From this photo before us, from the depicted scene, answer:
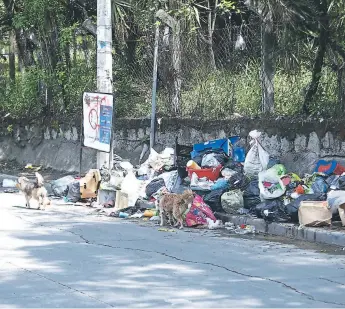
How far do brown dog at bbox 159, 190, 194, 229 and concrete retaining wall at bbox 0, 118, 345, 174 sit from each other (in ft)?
9.70

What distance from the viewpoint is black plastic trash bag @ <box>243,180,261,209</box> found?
12332mm

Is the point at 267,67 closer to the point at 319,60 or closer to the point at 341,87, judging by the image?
the point at 319,60

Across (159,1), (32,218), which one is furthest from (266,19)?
(32,218)

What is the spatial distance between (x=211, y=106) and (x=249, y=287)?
31.8 ft

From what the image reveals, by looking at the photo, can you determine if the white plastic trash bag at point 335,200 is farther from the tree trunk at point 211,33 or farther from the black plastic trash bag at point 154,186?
the tree trunk at point 211,33

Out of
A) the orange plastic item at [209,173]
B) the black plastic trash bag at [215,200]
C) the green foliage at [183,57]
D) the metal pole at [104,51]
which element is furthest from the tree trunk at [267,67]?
the metal pole at [104,51]

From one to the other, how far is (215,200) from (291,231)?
1986 millimetres

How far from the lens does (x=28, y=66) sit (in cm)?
2416

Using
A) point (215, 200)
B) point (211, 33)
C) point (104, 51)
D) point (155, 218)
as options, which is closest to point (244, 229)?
point (215, 200)

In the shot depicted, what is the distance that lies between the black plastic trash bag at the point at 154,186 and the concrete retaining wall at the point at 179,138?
2.20 meters

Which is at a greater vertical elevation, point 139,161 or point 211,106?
point 211,106

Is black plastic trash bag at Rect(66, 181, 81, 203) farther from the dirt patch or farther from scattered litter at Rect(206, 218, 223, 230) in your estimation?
scattered litter at Rect(206, 218, 223, 230)

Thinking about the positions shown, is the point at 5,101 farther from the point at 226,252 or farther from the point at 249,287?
the point at 249,287

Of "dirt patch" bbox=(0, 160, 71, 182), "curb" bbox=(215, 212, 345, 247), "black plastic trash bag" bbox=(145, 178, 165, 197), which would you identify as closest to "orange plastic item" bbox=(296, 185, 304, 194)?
"curb" bbox=(215, 212, 345, 247)
